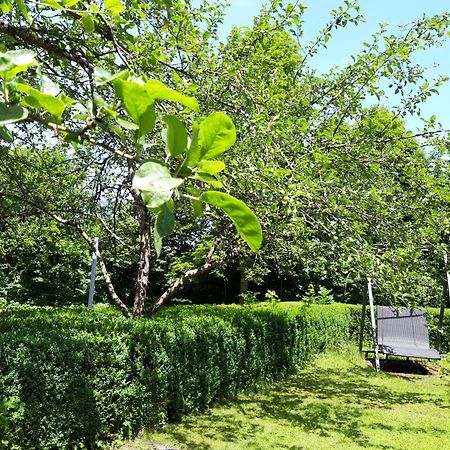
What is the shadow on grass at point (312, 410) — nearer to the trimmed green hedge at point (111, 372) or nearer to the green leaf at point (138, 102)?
the trimmed green hedge at point (111, 372)

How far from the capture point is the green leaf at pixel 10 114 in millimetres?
561

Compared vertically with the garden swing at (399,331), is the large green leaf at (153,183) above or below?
above

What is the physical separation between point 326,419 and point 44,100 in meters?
6.69

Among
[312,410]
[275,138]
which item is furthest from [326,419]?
[275,138]

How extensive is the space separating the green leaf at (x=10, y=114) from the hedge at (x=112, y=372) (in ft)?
12.7

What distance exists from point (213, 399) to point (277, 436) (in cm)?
147

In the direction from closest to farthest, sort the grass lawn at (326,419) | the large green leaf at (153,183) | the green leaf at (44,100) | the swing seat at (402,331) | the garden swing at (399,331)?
the large green leaf at (153,183)
the green leaf at (44,100)
the grass lawn at (326,419)
the garden swing at (399,331)
the swing seat at (402,331)

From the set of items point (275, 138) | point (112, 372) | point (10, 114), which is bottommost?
point (112, 372)

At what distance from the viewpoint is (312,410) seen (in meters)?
6.89

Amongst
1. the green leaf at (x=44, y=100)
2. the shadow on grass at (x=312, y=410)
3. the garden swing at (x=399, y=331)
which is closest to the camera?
the green leaf at (x=44, y=100)

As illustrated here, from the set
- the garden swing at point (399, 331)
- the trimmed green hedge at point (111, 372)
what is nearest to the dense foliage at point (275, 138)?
the trimmed green hedge at point (111, 372)

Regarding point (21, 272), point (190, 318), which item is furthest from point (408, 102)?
point (21, 272)

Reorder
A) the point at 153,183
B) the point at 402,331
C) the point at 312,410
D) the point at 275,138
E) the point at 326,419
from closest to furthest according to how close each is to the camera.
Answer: the point at 153,183, the point at 275,138, the point at 326,419, the point at 312,410, the point at 402,331

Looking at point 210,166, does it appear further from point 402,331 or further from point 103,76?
point 402,331
